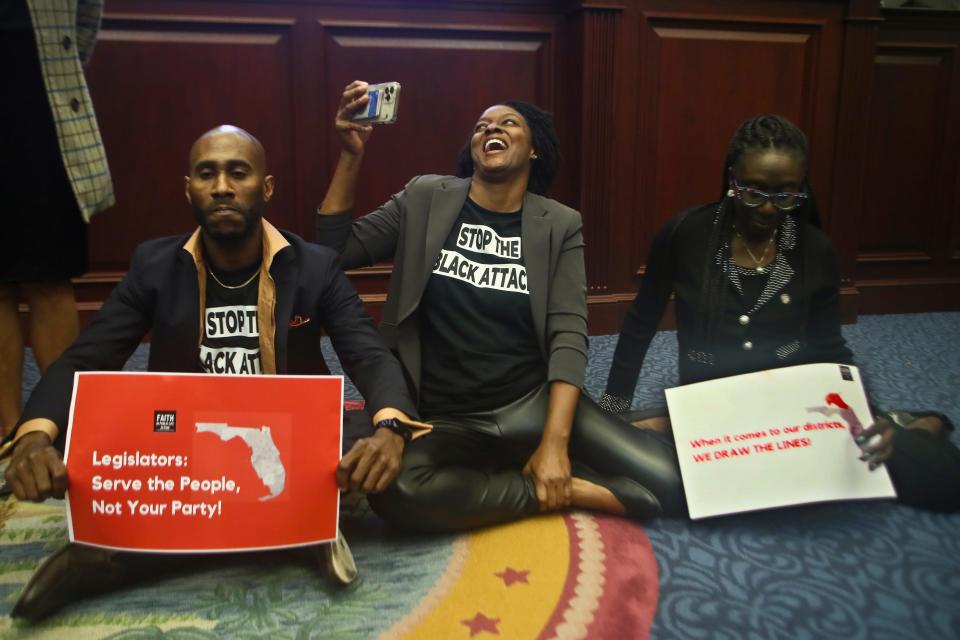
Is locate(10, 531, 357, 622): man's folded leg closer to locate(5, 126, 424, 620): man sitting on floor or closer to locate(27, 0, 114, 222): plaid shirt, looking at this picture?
locate(5, 126, 424, 620): man sitting on floor

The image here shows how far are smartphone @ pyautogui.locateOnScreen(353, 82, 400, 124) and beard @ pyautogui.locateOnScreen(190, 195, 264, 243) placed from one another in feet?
0.91

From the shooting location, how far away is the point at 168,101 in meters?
2.68

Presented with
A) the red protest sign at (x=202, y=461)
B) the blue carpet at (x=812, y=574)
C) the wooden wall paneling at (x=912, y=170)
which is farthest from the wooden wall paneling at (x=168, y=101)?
the wooden wall paneling at (x=912, y=170)

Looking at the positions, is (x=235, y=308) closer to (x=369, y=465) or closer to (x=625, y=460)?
(x=369, y=465)

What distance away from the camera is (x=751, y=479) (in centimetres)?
139

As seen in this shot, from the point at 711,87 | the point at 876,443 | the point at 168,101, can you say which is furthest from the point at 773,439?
the point at 168,101

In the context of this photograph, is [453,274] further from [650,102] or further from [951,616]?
[650,102]

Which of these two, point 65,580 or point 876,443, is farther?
point 876,443

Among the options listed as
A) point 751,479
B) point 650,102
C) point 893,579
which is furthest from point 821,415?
point 650,102

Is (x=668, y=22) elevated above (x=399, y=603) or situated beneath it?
elevated above

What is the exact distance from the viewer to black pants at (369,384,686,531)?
1.35 metres

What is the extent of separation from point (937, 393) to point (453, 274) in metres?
1.68

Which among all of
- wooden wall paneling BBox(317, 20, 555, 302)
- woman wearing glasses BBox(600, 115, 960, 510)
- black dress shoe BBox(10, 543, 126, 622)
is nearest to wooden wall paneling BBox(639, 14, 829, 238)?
wooden wall paneling BBox(317, 20, 555, 302)

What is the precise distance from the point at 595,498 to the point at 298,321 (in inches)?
26.6
